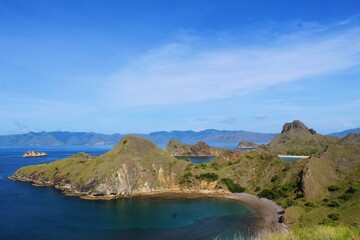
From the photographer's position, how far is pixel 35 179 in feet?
443

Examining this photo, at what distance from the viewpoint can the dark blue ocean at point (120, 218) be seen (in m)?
63.9

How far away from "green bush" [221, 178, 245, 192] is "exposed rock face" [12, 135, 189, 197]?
1645 cm

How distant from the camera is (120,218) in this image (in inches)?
3012

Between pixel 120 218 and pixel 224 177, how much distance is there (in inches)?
1699

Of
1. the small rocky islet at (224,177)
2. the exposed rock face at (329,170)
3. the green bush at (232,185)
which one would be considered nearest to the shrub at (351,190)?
the small rocky islet at (224,177)

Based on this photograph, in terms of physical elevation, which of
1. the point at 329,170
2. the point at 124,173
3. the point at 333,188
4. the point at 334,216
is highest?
the point at 329,170

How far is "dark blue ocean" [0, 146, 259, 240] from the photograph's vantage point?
63.9 metres

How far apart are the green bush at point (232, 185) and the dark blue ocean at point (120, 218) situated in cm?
1072

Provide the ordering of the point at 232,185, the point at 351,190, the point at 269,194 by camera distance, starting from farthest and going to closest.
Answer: the point at 232,185, the point at 269,194, the point at 351,190

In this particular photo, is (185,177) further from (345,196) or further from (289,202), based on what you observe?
(345,196)

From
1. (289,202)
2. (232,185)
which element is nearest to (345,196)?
(289,202)

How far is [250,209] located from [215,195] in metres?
20.3

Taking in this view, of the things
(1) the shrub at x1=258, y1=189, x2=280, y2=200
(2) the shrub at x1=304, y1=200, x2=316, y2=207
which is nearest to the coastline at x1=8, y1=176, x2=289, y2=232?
(1) the shrub at x1=258, y1=189, x2=280, y2=200

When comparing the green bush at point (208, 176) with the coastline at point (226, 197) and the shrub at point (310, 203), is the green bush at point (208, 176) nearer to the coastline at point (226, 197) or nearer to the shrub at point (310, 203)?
the coastline at point (226, 197)
